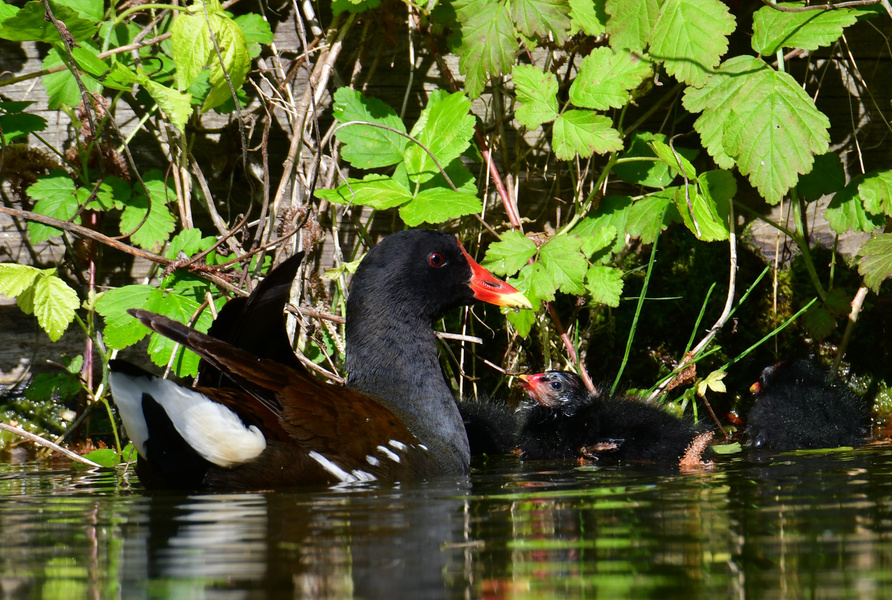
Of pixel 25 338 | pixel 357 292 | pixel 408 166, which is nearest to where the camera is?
pixel 357 292

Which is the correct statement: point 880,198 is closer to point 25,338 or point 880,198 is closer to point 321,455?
point 321,455

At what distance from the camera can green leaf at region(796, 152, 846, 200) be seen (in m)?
4.90

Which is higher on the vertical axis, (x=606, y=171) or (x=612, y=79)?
(x=612, y=79)

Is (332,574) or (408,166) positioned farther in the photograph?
(408,166)

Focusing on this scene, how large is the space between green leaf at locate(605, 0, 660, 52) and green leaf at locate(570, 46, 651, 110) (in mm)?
88

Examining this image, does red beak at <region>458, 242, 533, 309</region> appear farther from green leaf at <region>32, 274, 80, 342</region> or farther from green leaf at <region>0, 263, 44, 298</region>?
green leaf at <region>0, 263, 44, 298</region>

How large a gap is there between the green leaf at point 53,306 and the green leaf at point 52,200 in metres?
0.55

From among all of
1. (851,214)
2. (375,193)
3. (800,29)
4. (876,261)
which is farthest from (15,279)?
(851,214)

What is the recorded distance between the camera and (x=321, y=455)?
322 centimetres

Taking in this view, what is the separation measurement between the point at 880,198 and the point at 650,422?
5.06 ft

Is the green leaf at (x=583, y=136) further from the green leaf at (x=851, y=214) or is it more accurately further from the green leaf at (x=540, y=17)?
the green leaf at (x=851, y=214)

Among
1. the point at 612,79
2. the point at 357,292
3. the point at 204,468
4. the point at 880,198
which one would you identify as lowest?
the point at 204,468

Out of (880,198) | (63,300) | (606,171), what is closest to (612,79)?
(606,171)

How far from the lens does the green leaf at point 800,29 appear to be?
424cm
